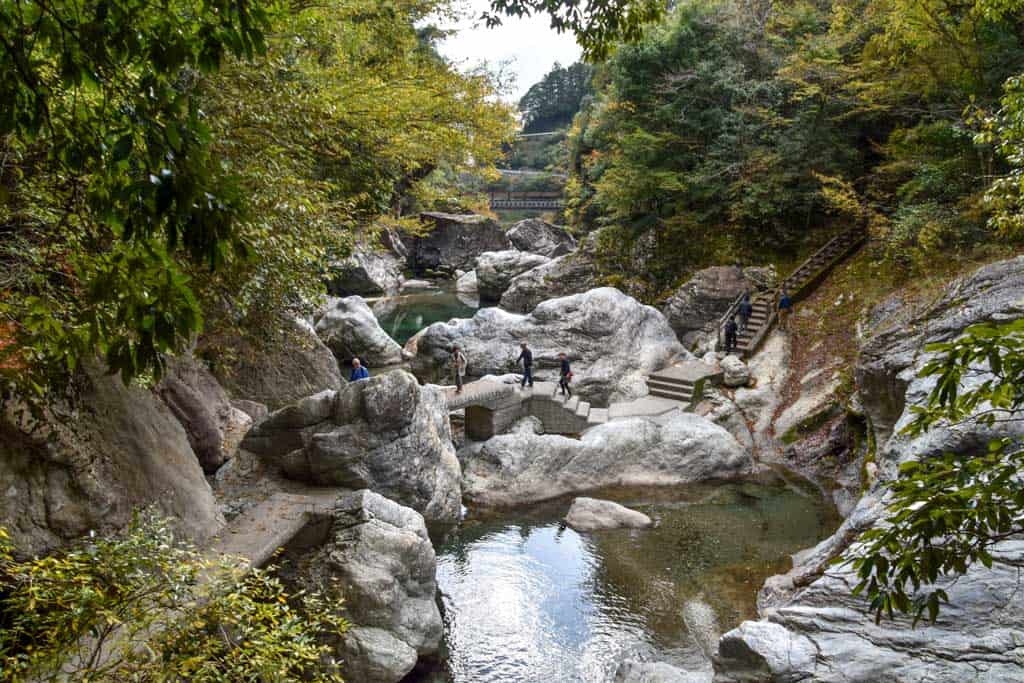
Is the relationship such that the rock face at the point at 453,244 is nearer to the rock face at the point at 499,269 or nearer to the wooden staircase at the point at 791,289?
the rock face at the point at 499,269

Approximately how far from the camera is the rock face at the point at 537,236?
48594 mm

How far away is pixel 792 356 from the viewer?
20.5 m

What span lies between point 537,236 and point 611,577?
127 ft

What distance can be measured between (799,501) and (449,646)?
8.66 meters

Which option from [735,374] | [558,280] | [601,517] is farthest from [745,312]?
[601,517]

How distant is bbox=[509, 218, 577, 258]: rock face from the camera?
4859 cm

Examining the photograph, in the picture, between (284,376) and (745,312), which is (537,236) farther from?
(284,376)

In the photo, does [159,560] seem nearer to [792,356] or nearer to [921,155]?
[792,356]

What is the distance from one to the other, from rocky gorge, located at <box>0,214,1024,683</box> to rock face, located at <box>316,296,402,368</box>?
269cm

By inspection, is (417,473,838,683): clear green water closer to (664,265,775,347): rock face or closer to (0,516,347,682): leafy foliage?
(0,516,347,682): leafy foliage

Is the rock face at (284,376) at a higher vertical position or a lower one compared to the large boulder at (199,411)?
higher

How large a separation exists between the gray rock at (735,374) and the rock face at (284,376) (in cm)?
1124

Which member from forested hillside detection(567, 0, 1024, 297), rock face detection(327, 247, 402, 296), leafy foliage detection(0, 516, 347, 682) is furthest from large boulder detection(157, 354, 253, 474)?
rock face detection(327, 247, 402, 296)

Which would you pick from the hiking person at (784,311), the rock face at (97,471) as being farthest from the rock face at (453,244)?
the rock face at (97,471)
